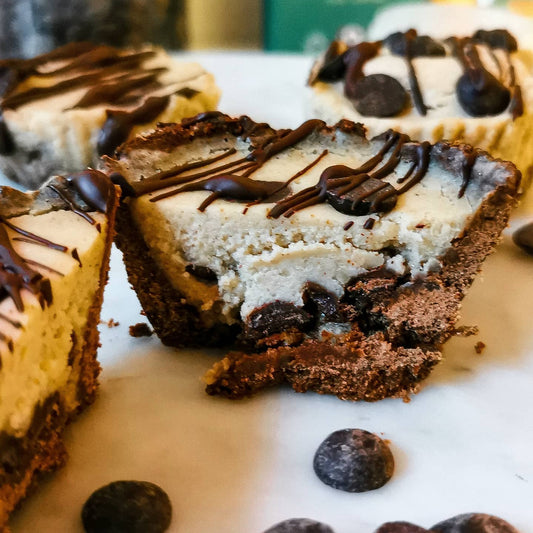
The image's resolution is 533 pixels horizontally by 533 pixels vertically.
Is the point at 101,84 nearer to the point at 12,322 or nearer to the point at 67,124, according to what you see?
the point at 67,124

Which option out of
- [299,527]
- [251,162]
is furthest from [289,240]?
[299,527]

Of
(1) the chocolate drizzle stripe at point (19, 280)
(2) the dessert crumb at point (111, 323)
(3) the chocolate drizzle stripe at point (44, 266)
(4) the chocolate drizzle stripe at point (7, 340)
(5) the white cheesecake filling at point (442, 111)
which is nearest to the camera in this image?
(4) the chocolate drizzle stripe at point (7, 340)

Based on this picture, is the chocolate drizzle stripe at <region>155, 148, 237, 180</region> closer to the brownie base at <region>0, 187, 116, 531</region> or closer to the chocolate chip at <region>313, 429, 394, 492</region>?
the brownie base at <region>0, 187, 116, 531</region>

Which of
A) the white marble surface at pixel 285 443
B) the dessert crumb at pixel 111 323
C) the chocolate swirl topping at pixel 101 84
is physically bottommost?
the dessert crumb at pixel 111 323

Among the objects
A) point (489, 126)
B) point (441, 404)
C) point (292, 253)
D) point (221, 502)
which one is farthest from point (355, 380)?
point (489, 126)

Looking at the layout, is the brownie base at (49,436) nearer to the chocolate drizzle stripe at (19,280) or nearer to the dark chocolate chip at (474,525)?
the chocolate drizzle stripe at (19,280)

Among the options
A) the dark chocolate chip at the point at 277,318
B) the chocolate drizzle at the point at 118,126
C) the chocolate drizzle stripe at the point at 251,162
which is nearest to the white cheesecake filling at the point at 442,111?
the chocolate drizzle stripe at the point at 251,162
